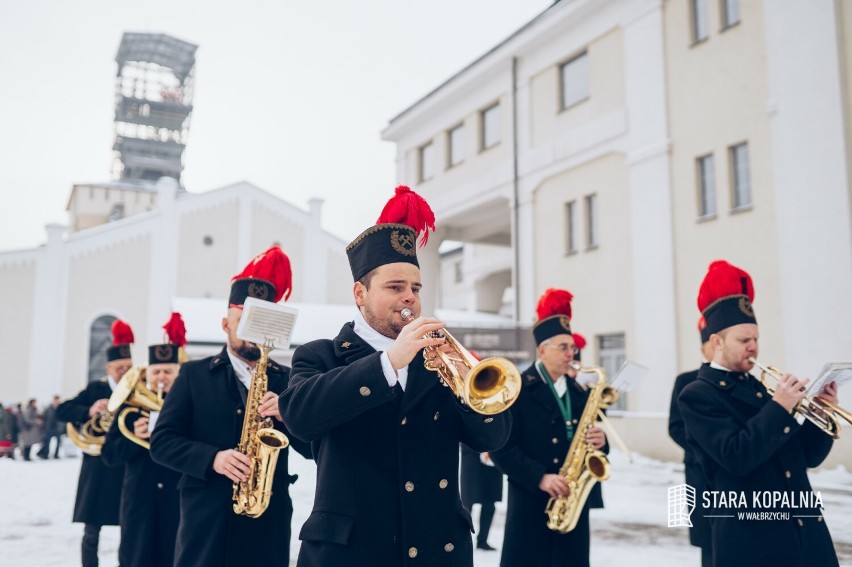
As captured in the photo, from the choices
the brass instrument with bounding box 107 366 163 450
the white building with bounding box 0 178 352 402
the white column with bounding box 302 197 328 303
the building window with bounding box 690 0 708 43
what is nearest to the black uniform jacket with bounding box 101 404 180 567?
the brass instrument with bounding box 107 366 163 450

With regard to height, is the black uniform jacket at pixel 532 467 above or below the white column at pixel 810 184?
below

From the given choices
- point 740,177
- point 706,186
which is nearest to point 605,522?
point 740,177

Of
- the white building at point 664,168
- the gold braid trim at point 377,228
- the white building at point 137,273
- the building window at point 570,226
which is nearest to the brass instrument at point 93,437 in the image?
the gold braid trim at point 377,228

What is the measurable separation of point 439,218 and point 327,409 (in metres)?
23.3

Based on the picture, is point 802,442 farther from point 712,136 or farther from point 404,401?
point 712,136

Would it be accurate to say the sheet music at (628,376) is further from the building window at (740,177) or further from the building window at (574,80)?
the building window at (574,80)

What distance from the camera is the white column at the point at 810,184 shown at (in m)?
13.4

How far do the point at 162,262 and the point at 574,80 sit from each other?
62.8 ft

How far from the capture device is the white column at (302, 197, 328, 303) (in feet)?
111

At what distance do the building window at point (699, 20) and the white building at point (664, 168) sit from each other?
0.04 m

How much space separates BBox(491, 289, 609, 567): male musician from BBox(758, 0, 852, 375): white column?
378 inches

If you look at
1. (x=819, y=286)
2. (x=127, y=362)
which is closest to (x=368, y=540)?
(x=127, y=362)

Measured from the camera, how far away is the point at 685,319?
16938 mm

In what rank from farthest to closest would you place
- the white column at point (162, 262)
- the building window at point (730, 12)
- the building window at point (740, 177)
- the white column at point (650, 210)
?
the white column at point (162, 262) < the white column at point (650, 210) < the building window at point (730, 12) < the building window at point (740, 177)
